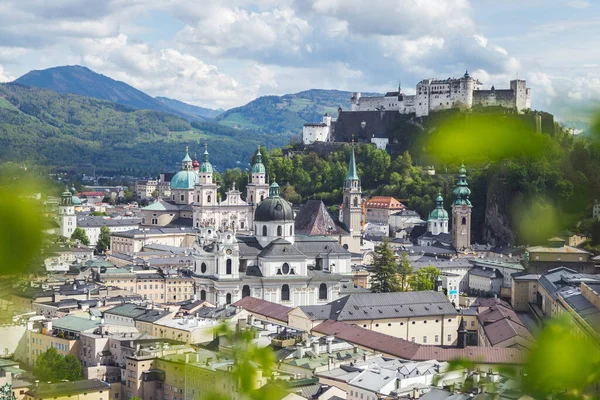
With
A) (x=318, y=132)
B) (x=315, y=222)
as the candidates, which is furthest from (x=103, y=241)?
(x=318, y=132)

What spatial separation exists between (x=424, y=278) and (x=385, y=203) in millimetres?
24965

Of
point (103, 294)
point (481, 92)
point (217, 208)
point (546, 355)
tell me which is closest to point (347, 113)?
point (481, 92)

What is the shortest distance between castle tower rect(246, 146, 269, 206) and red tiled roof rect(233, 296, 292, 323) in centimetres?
2929

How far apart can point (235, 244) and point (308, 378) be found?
15.9 metres

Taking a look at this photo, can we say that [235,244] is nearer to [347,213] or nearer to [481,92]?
Result: [347,213]

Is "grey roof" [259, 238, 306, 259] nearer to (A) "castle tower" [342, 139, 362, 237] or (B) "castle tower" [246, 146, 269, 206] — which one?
(A) "castle tower" [342, 139, 362, 237]

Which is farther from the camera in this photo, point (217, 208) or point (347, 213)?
point (217, 208)

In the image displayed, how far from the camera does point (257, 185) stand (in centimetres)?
7219

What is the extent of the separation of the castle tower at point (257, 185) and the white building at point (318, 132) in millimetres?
16677

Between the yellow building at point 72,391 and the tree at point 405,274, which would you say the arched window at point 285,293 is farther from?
the yellow building at point 72,391

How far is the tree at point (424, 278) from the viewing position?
161 feet

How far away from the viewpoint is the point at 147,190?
372 feet

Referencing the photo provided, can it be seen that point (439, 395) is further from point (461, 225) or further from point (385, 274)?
point (461, 225)

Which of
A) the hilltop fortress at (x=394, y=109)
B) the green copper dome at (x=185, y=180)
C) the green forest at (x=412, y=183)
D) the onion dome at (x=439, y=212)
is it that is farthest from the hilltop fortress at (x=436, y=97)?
the green copper dome at (x=185, y=180)
